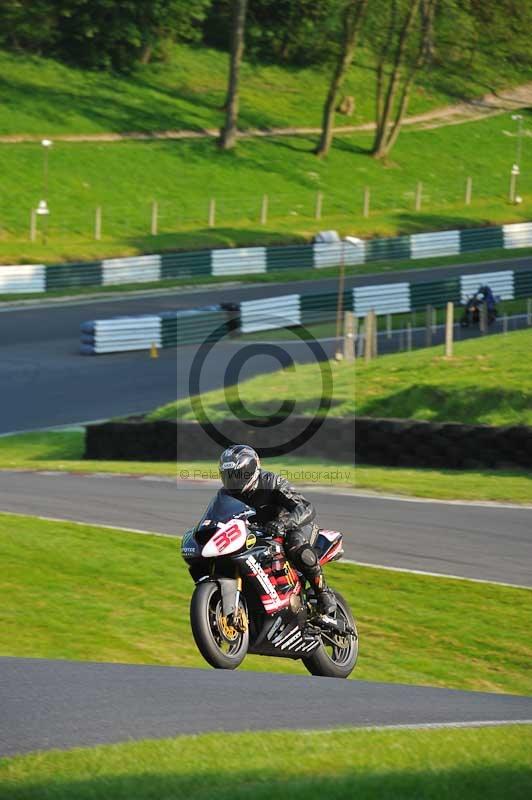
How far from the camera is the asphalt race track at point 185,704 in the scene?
7469 mm

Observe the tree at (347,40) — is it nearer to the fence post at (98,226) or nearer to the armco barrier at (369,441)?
the fence post at (98,226)

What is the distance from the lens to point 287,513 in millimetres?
10211

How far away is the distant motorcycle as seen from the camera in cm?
4041

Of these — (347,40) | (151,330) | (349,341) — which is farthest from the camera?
(347,40)

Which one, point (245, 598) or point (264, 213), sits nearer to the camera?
point (245, 598)

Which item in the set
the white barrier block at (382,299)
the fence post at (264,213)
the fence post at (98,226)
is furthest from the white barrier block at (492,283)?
the fence post at (98,226)

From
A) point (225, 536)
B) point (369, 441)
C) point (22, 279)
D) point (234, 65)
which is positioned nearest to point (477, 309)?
point (22, 279)

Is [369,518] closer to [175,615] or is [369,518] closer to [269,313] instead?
[175,615]

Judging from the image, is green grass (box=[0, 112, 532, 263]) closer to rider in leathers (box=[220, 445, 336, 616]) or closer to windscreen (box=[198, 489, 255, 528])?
rider in leathers (box=[220, 445, 336, 616])

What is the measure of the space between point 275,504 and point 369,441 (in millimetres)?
11553

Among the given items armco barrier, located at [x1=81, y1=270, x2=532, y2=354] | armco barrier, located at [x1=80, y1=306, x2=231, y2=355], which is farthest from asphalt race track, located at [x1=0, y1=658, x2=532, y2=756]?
armco barrier, located at [x1=81, y1=270, x2=532, y2=354]

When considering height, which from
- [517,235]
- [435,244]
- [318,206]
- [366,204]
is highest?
[366,204]

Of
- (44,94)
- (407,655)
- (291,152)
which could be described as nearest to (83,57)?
(44,94)

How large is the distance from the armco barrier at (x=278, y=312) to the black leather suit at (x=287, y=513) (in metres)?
25.5
